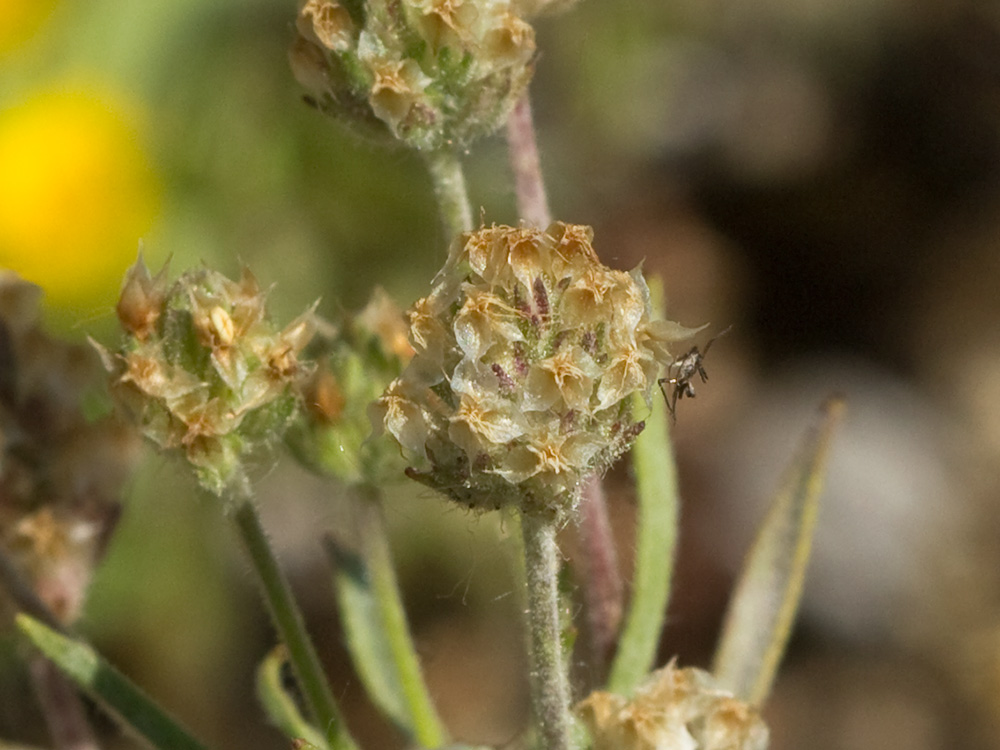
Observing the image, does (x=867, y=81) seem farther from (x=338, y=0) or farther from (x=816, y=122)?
(x=338, y=0)

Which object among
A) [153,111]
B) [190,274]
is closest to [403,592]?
[153,111]

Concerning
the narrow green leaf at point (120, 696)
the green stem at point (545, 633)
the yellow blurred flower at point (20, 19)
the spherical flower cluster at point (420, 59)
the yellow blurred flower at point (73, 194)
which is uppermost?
the yellow blurred flower at point (20, 19)

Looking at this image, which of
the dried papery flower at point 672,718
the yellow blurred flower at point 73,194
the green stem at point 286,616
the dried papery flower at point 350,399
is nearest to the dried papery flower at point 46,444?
the dried papery flower at point 350,399

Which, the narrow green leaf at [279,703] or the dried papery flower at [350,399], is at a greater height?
the dried papery flower at [350,399]

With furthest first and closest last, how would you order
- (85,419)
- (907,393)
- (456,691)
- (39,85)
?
(907,393) → (456,691) → (39,85) → (85,419)

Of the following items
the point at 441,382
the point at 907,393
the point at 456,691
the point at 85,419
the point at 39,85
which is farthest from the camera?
the point at 907,393

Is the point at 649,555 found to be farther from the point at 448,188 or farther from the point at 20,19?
the point at 20,19

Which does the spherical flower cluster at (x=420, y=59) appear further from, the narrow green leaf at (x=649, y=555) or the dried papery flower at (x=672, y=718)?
the dried papery flower at (x=672, y=718)
